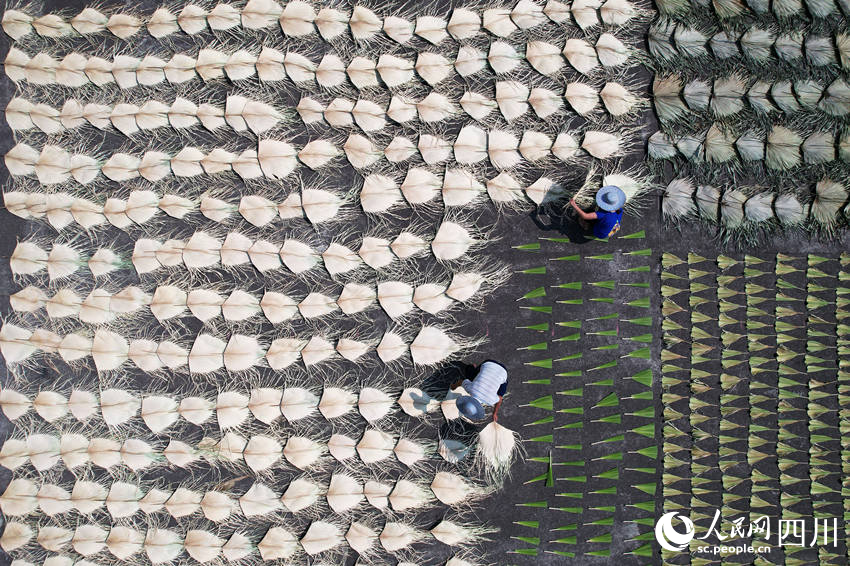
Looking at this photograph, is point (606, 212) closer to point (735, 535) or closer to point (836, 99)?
point (836, 99)

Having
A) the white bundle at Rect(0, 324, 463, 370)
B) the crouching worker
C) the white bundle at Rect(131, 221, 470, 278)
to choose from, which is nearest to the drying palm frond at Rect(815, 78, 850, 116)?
the white bundle at Rect(131, 221, 470, 278)

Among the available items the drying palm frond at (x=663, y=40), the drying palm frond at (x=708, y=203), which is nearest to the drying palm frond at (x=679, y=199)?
the drying palm frond at (x=708, y=203)

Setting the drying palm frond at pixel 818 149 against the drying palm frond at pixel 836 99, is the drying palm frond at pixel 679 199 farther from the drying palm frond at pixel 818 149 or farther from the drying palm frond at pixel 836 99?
the drying palm frond at pixel 836 99

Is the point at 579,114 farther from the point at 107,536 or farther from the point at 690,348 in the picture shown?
the point at 107,536

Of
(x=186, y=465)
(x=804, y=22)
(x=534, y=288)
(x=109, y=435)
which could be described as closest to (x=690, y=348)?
(x=534, y=288)

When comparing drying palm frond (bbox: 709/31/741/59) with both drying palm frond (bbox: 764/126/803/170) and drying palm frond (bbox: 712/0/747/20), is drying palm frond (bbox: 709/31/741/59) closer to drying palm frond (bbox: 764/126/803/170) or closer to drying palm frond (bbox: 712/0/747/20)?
drying palm frond (bbox: 712/0/747/20)

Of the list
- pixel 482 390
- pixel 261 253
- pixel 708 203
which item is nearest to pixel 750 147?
pixel 708 203
